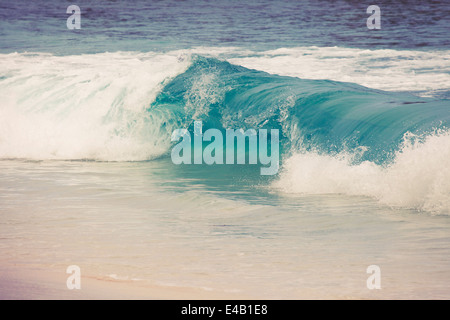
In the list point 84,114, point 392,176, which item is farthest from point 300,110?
point 84,114

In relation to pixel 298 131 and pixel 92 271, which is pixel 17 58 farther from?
pixel 92 271

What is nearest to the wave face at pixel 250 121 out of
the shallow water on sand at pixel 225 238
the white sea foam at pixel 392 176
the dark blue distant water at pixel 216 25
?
the white sea foam at pixel 392 176

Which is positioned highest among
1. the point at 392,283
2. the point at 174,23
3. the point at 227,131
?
the point at 174,23

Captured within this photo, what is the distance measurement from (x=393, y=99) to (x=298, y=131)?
5.65 ft

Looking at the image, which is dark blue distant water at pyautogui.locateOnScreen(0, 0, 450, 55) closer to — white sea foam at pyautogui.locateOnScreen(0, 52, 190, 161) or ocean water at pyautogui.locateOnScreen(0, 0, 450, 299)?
ocean water at pyautogui.locateOnScreen(0, 0, 450, 299)

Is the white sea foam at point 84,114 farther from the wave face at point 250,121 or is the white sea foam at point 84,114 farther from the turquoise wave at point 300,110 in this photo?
the turquoise wave at point 300,110

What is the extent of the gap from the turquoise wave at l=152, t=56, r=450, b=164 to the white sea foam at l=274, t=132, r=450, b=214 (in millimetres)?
338

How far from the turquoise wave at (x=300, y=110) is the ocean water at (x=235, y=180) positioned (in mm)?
29

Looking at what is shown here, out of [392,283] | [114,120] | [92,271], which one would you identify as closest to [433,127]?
[392,283]

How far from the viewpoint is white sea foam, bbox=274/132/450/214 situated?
19.9ft

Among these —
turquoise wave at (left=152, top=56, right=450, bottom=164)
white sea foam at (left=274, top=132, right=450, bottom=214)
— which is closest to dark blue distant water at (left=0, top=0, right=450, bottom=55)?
turquoise wave at (left=152, top=56, right=450, bottom=164)

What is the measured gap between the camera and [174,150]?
396 inches

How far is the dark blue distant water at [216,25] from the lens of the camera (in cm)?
2175

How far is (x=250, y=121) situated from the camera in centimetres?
1001
